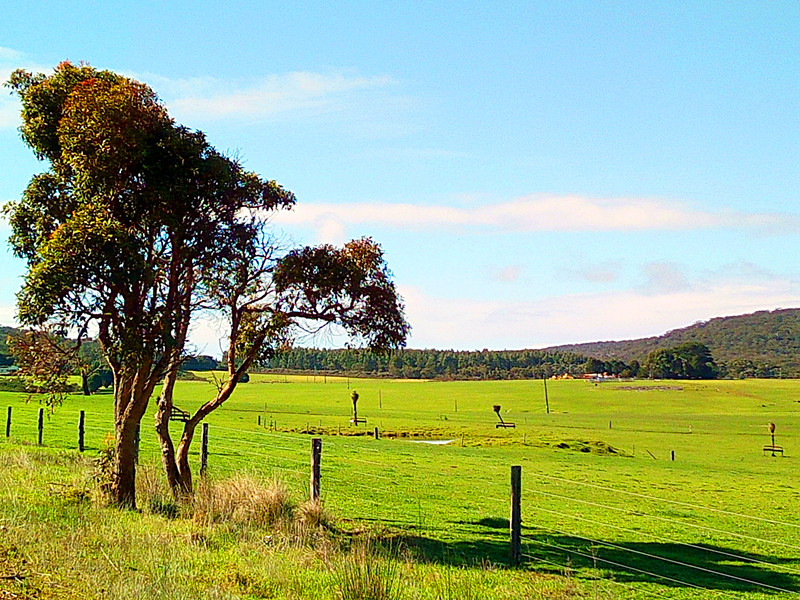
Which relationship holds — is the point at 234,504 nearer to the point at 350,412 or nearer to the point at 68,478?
the point at 68,478

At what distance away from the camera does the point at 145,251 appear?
15.8 meters

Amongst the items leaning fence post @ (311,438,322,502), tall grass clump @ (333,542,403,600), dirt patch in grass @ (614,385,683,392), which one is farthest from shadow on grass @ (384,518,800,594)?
dirt patch in grass @ (614,385,683,392)

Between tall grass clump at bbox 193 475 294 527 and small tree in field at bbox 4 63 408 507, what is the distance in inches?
62.8

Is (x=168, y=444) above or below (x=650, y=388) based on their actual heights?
above

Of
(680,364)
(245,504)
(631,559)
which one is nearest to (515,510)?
(631,559)

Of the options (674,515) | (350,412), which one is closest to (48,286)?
(674,515)

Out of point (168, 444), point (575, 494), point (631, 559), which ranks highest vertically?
point (168, 444)

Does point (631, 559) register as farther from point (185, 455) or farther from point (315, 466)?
point (185, 455)

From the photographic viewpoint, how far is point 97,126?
14562 millimetres

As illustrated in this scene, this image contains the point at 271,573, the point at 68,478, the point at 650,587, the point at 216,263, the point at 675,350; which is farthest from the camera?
the point at 675,350

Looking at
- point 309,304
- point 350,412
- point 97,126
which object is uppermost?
point 97,126

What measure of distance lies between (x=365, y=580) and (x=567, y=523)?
11080 mm

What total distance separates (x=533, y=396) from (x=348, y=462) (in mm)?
104104

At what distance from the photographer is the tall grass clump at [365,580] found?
879cm
